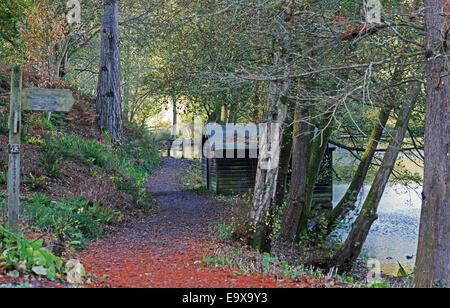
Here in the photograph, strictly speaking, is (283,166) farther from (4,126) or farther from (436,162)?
(4,126)

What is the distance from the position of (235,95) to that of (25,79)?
7.88m

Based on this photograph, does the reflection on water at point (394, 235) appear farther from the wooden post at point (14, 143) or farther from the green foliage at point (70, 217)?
the wooden post at point (14, 143)

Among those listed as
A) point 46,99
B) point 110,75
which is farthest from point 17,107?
point 110,75

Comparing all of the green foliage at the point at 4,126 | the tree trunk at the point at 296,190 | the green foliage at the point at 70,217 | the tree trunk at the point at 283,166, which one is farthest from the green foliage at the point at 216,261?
the green foliage at the point at 4,126

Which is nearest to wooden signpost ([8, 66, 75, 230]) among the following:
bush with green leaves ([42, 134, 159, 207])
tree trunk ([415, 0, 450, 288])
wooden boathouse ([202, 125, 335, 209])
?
tree trunk ([415, 0, 450, 288])

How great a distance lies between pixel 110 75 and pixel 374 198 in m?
10.9

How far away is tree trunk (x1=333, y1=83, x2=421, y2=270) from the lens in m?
9.25

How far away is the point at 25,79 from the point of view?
1492cm

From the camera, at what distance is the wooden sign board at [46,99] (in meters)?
5.92

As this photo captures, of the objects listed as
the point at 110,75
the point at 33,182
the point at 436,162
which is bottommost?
the point at 33,182

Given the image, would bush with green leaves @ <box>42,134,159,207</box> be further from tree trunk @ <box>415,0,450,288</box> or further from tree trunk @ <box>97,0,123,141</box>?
tree trunk @ <box>415,0,450,288</box>

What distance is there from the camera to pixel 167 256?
23.9 ft

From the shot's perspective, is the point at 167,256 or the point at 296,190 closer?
the point at 167,256

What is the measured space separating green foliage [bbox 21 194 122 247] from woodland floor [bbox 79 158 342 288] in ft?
1.09
